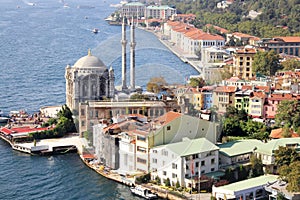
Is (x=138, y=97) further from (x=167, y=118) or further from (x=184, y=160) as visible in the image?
(x=184, y=160)

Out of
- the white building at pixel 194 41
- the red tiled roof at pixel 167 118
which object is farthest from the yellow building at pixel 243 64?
the red tiled roof at pixel 167 118

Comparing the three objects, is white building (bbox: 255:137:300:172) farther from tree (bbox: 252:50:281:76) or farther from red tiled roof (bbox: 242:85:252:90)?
tree (bbox: 252:50:281:76)

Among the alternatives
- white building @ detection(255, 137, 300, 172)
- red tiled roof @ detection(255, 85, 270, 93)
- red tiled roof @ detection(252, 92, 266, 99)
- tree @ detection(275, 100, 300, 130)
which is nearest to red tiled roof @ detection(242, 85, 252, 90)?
red tiled roof @ detection(255, 85, 270, 93)

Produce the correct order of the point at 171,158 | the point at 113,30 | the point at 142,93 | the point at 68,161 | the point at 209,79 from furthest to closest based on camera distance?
the point at 113,30
the point at 209,79
the point at 142,93
the point at 68,161
the point at 171,158

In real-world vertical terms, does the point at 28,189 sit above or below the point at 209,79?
below

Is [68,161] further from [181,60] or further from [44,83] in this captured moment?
[181,60]

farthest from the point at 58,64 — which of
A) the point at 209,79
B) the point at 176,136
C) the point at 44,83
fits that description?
the point at 176,136

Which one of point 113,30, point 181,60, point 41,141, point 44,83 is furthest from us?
point 113,30
